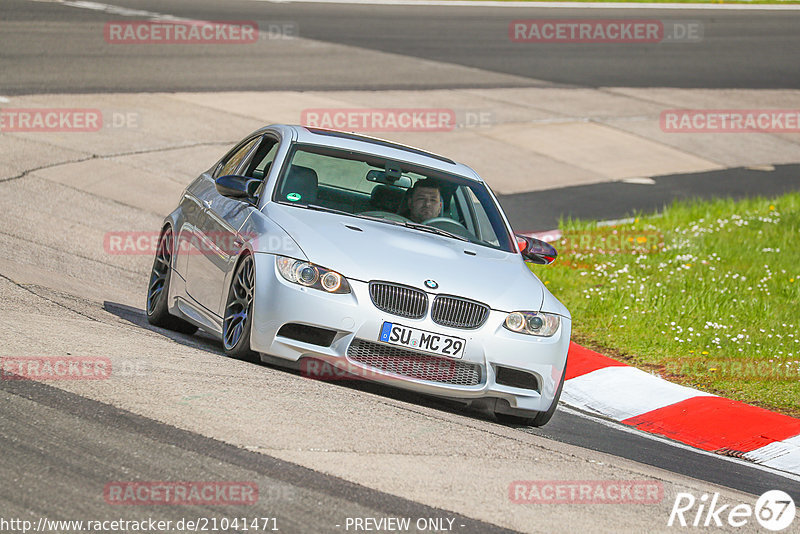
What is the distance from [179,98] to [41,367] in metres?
13.7

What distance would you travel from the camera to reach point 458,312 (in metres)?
7.11

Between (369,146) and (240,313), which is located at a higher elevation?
(369,146)

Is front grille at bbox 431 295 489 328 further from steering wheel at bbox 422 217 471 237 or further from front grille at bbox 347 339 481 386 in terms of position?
steering wheel at bbox 422 217 471 237

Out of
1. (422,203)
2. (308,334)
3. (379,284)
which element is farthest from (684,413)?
(308,334)

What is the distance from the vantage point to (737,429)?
8.45 m

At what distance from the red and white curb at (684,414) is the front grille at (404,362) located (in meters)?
2.04

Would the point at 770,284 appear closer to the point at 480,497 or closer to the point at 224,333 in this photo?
the point at 224,333

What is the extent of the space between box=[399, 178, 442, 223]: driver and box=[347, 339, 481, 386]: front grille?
1547 mm

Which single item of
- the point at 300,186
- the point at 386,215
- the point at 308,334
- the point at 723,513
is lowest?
the point at 723,513

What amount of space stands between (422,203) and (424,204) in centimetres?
2

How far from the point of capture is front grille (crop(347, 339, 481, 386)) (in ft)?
22.8

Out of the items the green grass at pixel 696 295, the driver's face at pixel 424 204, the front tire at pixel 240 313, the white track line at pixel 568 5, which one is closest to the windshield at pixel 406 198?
the driver's face at pixel 424 204

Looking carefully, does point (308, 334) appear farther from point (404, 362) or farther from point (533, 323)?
point (533, 323)

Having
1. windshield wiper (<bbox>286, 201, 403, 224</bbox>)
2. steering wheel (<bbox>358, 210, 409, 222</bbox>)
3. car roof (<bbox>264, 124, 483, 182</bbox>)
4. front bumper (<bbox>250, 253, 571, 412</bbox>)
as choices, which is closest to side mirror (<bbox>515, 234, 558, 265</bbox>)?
car roof (<bbox>264, 124, 483, 182</bbox>)
